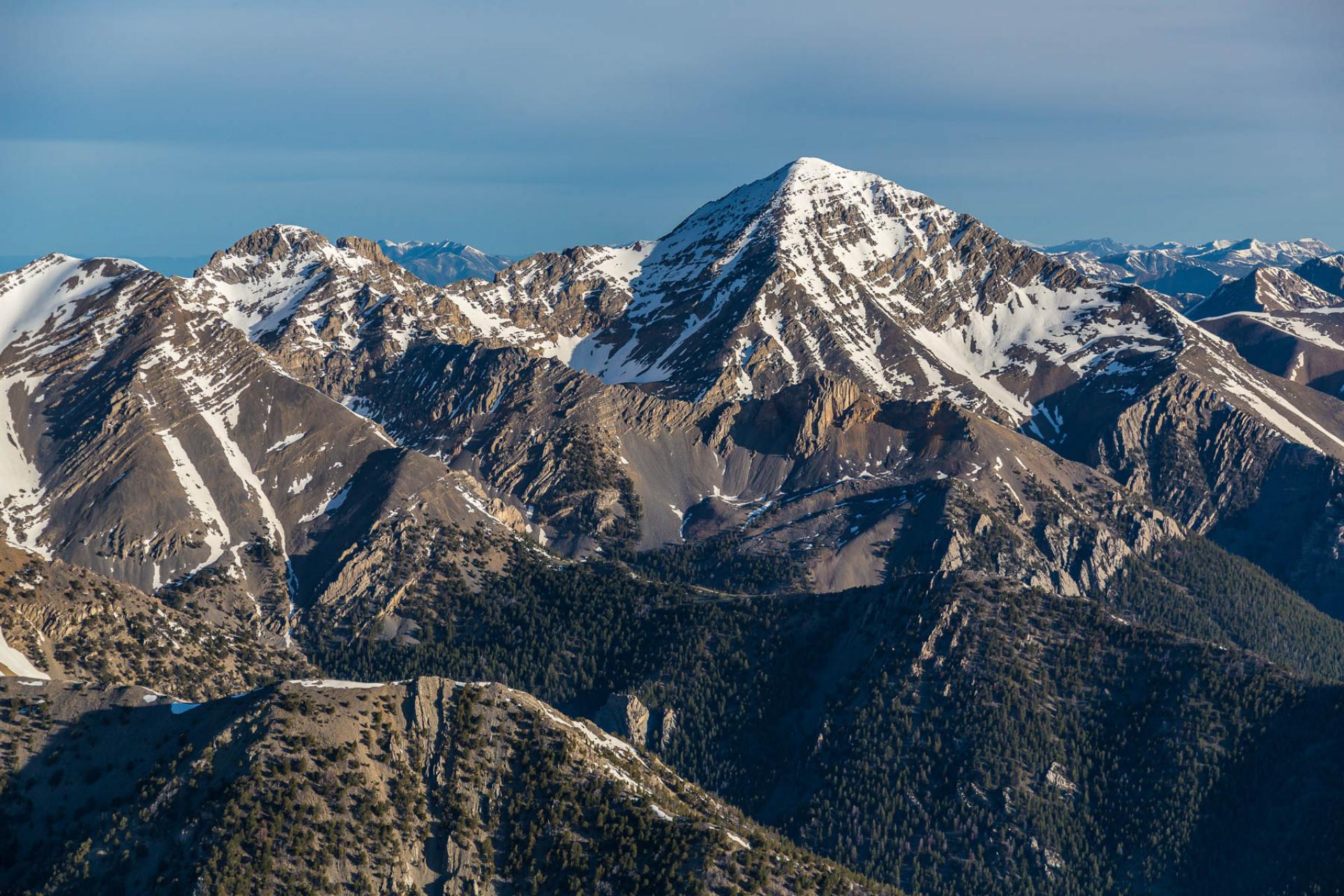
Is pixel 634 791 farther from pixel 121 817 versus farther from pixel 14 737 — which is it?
pixel 14 737

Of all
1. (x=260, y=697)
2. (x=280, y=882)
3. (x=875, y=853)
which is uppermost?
(x=260, y=697)

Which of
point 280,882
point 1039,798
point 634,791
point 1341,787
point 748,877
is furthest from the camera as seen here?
point 1039,798

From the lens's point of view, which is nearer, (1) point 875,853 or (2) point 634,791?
(2) point 634,791

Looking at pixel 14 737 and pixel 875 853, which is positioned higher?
pixel 14 737

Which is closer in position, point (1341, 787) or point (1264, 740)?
point (1341, 787)

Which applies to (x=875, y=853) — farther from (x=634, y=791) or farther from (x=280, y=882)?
(x=280, y=882)

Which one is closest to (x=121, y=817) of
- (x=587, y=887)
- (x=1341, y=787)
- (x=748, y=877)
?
(x=587, y=887)

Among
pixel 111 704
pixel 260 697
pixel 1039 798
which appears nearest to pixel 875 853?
pixel 1039 798

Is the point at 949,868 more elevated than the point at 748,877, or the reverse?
the point at 748,877

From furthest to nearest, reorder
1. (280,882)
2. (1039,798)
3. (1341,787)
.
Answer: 1. (1039,798)
2. (1341,787)
3. (280,882)
